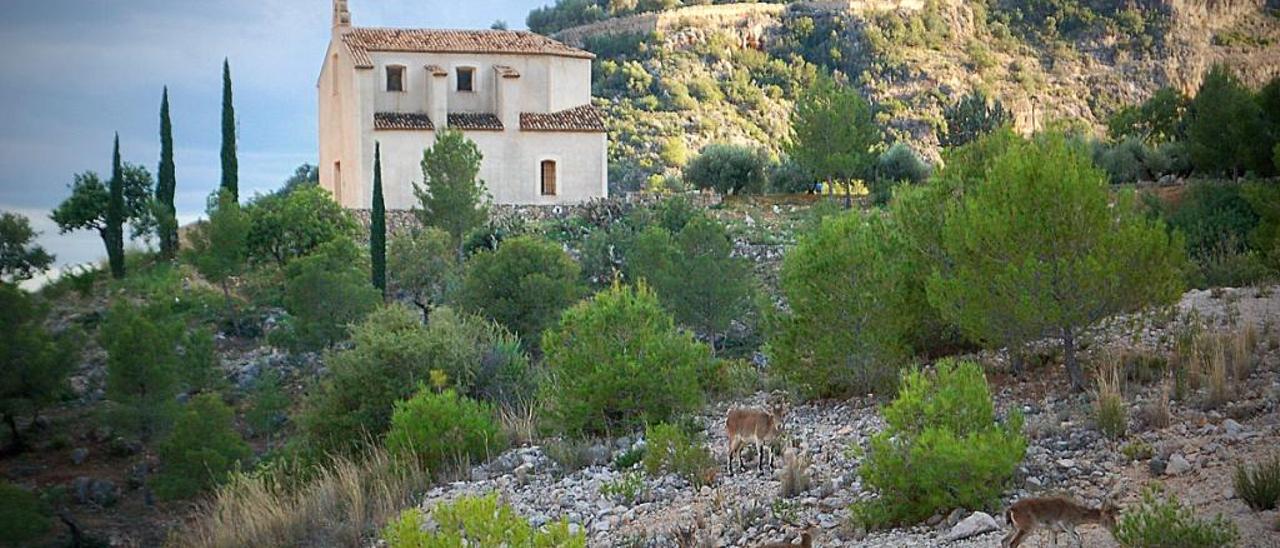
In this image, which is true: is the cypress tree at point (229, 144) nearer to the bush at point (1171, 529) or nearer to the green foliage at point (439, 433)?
the green foliage at point (439, 433)

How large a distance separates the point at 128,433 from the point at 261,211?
977 centimetres

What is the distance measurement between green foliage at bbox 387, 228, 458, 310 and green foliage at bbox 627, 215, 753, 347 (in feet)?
17.3

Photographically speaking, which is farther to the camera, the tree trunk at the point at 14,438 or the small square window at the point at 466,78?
the small square window at the point at 466,78

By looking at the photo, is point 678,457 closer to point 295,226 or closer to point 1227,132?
point 295,226

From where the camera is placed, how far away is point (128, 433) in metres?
25.7

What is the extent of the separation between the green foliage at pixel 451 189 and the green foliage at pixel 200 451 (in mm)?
10923

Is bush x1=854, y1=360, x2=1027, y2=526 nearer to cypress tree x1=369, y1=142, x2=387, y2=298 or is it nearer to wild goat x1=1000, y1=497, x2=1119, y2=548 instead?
wild goat x1=1000, y1=497, x2=1119, y2=548

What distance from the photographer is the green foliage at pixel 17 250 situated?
3484 cm

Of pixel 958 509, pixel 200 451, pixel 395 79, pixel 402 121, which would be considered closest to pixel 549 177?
pixel 402 121

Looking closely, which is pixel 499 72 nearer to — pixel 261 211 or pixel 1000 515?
pixel 261 211

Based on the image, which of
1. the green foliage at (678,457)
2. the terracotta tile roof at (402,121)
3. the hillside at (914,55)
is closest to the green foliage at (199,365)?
the terracotta tile roof at (402,121)

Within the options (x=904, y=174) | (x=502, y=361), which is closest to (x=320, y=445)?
(x=502, y=361)

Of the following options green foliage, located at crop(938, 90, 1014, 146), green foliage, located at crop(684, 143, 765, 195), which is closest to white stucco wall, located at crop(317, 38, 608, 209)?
green foliage, located at crop(684, 143, 765, 195)

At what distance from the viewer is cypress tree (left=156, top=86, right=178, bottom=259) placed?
121 feet
